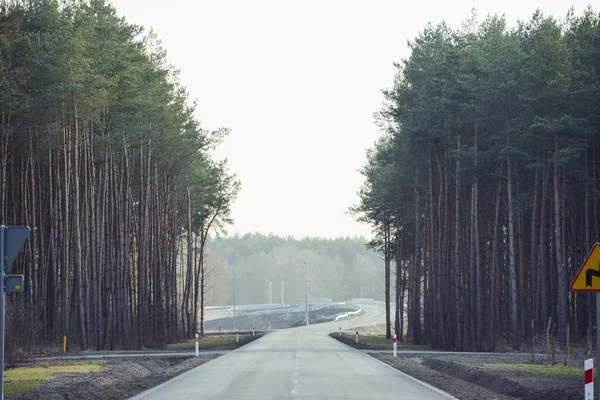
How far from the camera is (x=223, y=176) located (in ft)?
240

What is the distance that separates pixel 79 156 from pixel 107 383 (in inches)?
963

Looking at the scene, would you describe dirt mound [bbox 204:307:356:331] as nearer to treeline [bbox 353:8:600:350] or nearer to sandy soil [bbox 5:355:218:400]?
treeline [bbox 353:8:600:350]

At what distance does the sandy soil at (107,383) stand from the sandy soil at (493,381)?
775 cm

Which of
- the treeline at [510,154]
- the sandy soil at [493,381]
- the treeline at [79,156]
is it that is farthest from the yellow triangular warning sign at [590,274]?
the treeline at [510,154]

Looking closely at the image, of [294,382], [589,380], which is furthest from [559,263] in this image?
[589,380]

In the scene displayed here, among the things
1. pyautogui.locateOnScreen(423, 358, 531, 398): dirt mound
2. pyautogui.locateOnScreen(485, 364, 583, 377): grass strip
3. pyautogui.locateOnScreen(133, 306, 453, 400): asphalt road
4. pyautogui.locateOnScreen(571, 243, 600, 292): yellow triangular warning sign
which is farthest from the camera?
pyautogui.locateOnScreen(485, 364, 583, 377): grass strip

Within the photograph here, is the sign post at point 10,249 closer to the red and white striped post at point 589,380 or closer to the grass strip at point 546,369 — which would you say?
the red and white striped post at point 589,380

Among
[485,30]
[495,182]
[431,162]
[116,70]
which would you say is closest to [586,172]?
[495,182]

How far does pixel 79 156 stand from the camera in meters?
45.9

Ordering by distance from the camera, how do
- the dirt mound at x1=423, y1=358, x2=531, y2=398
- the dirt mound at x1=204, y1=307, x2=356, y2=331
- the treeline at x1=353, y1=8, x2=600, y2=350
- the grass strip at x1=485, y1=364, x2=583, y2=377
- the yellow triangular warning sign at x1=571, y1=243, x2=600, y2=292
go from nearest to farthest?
the yellow triangular warning sign at x1=571, y1=243, x2=600, y2=292, the dirt mound at x1=423, y1=358, x2=531, y2=398, the grass strip at x1=485, y1=364, x2=583, y2=377, the treeline at x1=353, y1=8, x2=600, y2=350, the dirt mound at x1=204, y1=307, x2=356, y2=331

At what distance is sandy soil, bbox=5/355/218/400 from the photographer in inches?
768

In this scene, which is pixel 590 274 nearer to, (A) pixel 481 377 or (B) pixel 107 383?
(A) pixel 481 377

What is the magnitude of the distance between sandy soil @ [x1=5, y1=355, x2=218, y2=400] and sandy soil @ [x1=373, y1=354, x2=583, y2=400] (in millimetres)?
7753

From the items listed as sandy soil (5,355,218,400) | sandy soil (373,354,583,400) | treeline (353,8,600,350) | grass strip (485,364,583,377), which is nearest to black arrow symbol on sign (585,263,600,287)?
sandy soil (373,354,583,400)
